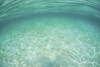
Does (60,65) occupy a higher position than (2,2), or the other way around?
(2,2)

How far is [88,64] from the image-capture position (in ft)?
29.5

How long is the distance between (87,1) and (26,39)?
604cm

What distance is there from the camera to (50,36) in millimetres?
11414

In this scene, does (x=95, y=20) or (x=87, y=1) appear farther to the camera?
(x=95, y=20)

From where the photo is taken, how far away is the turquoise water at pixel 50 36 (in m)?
9.30

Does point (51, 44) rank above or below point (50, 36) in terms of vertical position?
below

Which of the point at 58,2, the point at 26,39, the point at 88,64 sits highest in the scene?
the point at 58,2

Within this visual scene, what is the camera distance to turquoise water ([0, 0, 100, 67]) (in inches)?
366

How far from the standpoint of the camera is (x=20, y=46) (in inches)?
422

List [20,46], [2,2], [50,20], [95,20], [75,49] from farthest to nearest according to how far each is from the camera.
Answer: [50,20] → [95,20] → [20,46] → [75,49] → [2,2]

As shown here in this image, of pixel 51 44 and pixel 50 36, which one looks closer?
pixel 51 44

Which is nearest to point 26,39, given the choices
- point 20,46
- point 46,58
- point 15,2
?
point 20,46

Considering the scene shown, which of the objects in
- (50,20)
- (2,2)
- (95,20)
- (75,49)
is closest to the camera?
(2,2)

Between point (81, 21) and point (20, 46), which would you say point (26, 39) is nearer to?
point (20, 46)
